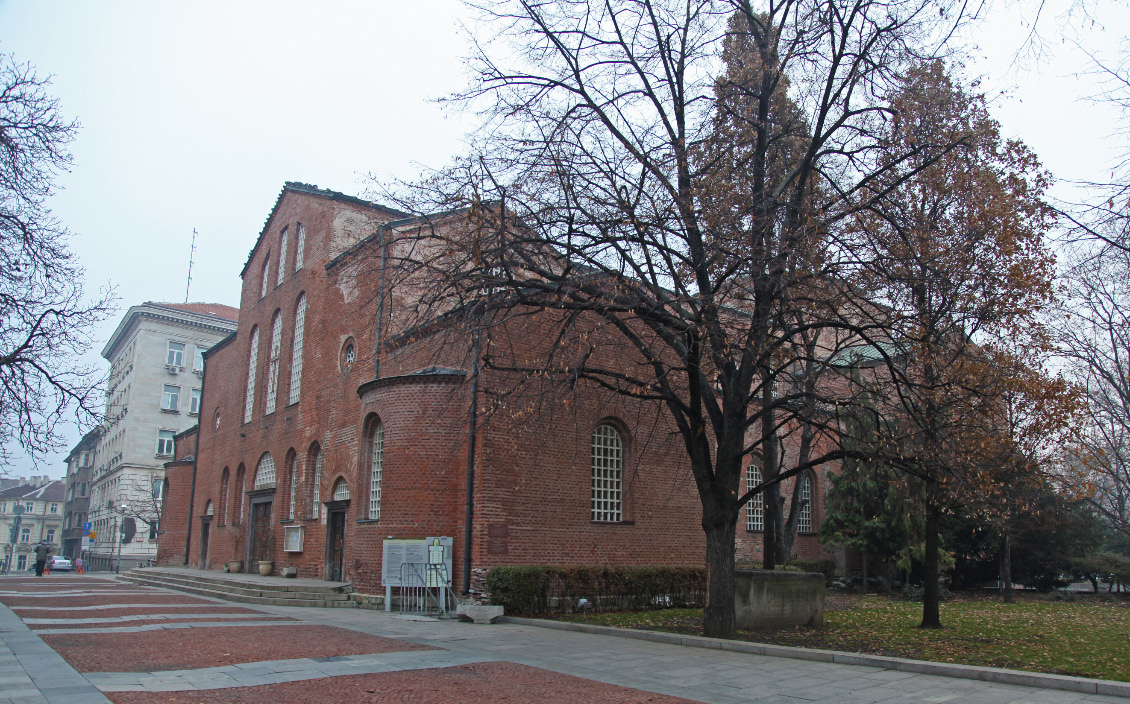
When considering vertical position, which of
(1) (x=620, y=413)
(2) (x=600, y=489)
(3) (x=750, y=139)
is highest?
(3) (x=750, y=139)

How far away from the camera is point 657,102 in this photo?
13.9 meters

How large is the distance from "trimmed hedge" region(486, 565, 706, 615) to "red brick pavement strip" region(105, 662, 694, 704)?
7.18 m

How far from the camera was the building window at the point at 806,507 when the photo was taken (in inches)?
1160

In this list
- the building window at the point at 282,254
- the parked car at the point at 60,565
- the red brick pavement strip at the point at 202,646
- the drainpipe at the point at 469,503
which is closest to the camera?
the red brick pavement strip at the point at 202,646

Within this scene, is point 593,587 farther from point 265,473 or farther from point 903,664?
point 265,473

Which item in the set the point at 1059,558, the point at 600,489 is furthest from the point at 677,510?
the point at 1059,558

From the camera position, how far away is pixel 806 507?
29.9m

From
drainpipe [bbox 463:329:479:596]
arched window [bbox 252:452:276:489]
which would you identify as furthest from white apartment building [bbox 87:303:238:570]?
drainpipe [bbox 463:329:479:596]

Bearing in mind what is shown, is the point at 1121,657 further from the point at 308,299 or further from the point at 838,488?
the point at 308,299

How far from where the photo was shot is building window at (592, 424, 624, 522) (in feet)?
67.0

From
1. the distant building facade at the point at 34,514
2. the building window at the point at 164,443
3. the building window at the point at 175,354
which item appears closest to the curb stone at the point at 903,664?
the building window at the point at 164,443

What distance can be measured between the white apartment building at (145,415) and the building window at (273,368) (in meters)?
26.4

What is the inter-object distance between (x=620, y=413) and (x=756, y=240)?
10162 millimetres

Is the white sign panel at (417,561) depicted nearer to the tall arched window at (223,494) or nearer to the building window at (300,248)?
the building window at (300,248)
